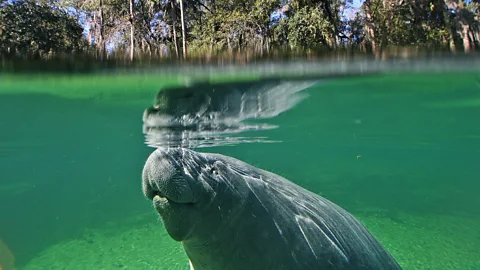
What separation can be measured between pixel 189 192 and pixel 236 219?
42 cm

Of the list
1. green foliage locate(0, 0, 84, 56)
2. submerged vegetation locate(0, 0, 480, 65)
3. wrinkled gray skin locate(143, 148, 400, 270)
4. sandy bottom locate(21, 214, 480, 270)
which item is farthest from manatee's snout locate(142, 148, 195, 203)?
green foliage locate(0, 0, 84, 56)

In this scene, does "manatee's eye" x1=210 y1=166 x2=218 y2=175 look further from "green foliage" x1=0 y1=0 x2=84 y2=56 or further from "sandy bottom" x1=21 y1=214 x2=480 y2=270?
"green foliage" x1=0 y1=0 x2=84 y2=56

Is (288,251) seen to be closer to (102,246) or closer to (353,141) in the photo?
(102,246)

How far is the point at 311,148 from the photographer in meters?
21.0

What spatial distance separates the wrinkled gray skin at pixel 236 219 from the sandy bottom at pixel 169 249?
4.85 m

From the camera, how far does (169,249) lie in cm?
851

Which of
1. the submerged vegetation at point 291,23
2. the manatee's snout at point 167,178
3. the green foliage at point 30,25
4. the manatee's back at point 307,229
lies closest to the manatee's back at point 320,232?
the manatee's back at point 307,229

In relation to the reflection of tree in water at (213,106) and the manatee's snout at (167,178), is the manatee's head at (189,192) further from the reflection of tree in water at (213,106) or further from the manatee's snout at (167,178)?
the reflection of tree in water at (213,106)

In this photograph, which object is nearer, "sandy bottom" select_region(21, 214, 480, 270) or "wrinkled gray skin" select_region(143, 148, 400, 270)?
"wrinkled gray skin" select_region(143, 148, 400, 270)

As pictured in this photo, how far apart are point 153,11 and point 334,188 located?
19.0 meters

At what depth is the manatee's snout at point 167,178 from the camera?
2340 millimetres

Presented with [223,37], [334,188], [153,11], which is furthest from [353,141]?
[153,11]

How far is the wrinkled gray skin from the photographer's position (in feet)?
7.92

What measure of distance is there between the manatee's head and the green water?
92 centimetres
